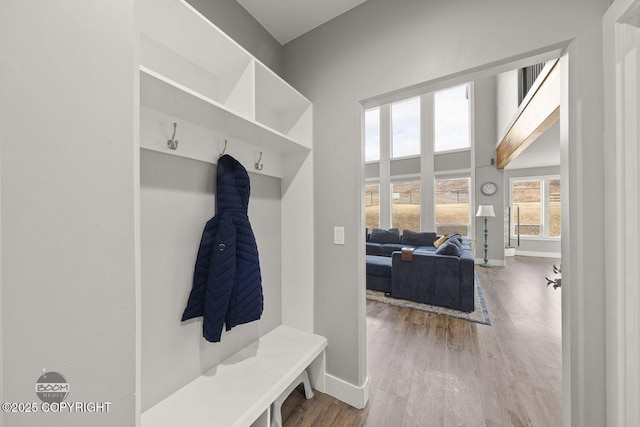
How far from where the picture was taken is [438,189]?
658cm

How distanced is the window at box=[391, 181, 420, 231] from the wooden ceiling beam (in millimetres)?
2581

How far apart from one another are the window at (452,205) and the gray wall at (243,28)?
Answer: 5905 mm

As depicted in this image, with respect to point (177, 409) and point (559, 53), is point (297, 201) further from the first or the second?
point (559, 53)

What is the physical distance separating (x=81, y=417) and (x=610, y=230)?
173 cm

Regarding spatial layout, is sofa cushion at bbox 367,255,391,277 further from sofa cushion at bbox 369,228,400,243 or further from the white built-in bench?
the white built-in bench

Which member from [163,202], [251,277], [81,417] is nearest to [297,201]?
[251,277]

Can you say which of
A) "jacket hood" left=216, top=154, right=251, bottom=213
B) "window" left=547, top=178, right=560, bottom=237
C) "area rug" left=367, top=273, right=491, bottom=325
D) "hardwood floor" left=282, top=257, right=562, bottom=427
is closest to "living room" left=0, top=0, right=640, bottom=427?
"jacket hood" left=216, top=154, right=251, bottom=213

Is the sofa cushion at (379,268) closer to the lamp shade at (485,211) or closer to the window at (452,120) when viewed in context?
the lamp shade at (485,211)

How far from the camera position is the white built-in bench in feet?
3.46

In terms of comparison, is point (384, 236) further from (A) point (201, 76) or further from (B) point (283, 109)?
(A) point (201, 76)

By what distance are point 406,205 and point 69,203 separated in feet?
23.2

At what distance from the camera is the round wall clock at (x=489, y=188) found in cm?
583

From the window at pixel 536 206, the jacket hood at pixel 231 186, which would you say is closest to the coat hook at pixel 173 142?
the jacket hood at pixel 231 186

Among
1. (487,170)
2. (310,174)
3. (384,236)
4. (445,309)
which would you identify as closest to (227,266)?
(310,174)
